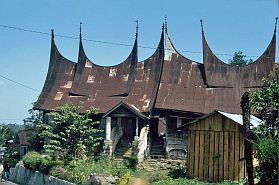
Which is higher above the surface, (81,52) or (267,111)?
(81,52)

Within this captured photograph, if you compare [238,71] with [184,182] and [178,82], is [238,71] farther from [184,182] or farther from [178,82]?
[184,182]

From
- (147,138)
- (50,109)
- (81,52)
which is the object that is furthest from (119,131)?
(81,52)

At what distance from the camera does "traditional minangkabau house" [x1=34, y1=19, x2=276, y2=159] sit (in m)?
26.8

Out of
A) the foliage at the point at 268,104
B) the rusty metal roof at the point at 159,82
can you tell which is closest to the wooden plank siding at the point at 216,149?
the foliage at the point at 268,104

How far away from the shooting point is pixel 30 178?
25.1 metres

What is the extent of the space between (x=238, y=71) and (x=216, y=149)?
11.9 m

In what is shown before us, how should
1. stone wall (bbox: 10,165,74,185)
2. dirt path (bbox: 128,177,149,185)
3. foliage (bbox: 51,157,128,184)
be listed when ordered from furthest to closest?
stone wall (bbox: 10,165,74,185) → foliage (bbox: 51,157,128,184) → dirt path (bbox: 128,177,149,185)

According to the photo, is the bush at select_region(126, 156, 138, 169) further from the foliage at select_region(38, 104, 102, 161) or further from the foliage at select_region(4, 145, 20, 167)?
the foliage at select_region(4, 145, 20, 167)

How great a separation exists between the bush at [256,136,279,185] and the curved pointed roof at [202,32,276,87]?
15.9 meters

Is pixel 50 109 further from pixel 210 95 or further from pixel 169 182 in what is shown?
pixel 169 182

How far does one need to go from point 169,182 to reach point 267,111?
15.9 feet

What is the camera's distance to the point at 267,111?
1645 cm

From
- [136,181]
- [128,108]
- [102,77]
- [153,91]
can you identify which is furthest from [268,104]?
[102,77]

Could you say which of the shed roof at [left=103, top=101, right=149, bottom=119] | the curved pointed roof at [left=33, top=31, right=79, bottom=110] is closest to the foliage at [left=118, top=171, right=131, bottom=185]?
the shed roof at [left=103, top=101, right=149, bottom=119]
